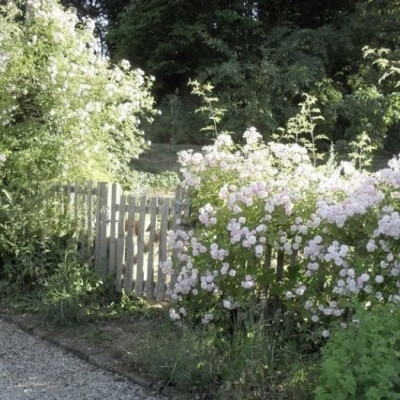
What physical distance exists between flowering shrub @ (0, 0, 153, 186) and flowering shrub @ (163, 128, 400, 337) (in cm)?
207

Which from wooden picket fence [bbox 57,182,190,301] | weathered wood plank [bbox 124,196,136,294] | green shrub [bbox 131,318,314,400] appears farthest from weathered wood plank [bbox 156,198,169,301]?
green shrub [bbox 131,318,314,400]

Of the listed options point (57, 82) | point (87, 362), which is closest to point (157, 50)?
point (57, 82)

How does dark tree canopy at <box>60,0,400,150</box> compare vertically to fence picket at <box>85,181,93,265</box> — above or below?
above

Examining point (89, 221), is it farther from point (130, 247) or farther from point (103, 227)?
point (130, 247)

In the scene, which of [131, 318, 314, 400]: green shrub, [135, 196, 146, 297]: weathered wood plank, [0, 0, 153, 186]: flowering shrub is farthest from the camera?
[0, 0, 153, 186]: flowering shrub

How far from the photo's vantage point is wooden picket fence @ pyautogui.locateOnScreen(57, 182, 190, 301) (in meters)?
5.43

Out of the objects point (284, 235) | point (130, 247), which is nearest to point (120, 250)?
point (130, 247)

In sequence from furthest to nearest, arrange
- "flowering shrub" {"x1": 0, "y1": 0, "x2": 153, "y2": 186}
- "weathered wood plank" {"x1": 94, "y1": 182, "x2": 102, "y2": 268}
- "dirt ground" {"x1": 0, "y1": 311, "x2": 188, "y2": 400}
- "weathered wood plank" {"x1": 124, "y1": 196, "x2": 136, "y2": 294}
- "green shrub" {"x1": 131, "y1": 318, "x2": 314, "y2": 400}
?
1. "flowering shrub" {"x1": 0, "y1": 0, "x2": 153, "y2": 186}
2. "weathered wood plank" {"x1": 94, "y1": 182, "x2": 102, "y2": 268}
3. "weathered wood plank" {"x1": 124, "y1": 196, "x2": 136, "y2": 294}
4. "dirt ground" {"x1": 0, "y1": 311, "x2": 188, "y2": 400}
5. "green shrub" {"x1": 131, "y1": 318, "x2": 314, "y2": 400}

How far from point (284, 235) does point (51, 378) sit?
1.90 m

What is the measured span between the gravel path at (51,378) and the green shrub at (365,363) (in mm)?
1496

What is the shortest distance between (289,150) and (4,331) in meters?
2.85

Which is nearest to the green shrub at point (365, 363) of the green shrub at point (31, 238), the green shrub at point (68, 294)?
the green shrub at point (68, 294)

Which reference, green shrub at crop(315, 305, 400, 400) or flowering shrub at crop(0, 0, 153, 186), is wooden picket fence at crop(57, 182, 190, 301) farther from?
green shrub at crop(315, 305, 400, 400)

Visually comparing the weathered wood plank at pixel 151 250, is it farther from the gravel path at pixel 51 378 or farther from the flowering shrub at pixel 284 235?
the gravel path at pixel 51 378
